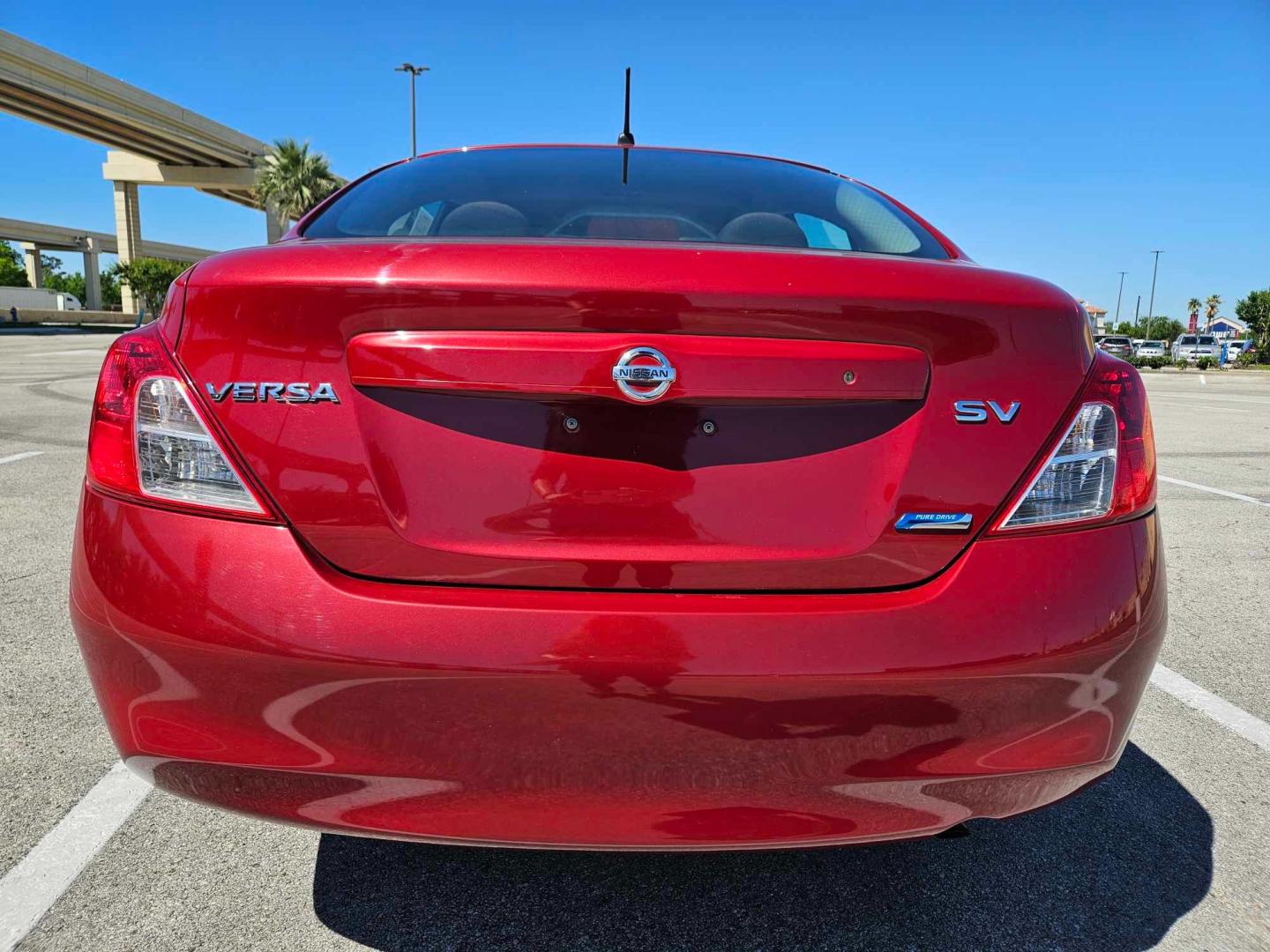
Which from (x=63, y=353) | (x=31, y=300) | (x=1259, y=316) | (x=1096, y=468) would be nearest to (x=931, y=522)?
(x=1096, y=468)

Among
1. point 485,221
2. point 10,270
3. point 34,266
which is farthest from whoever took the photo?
point 10,270

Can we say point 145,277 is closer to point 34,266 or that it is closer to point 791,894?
point 34,266

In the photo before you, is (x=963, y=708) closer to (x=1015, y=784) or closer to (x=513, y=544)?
(x=1015, y=784)

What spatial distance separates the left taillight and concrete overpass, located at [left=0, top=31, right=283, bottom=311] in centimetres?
3101

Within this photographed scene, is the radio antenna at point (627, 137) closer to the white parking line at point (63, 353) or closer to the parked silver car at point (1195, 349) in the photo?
the white parking line at point (63, 353)

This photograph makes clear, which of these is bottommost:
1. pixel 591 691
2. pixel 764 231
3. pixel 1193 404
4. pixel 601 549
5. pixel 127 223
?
pixel 1193 404

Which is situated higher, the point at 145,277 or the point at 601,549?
the point at 145,277

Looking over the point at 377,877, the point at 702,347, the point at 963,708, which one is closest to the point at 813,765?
the point at 963,708

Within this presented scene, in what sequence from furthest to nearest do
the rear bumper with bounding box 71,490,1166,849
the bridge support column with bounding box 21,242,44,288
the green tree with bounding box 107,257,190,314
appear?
1. the bridge support column with bounding box 21,242,44,288
2. the green tree with bounding box 107,257,190,314
3. the rear bumper with bounding box 71,490,1166,849

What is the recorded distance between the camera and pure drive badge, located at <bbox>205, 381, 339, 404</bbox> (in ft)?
4.26

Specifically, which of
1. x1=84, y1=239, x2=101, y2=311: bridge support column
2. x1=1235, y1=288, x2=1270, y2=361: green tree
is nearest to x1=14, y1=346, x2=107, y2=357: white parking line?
x1=84, y1=239, x2=101, y2=311: bridge support column

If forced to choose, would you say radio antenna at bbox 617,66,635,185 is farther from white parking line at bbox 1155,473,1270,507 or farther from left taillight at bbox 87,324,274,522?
white parking line at bbox 1155,473,1270,507

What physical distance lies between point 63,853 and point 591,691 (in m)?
1.38

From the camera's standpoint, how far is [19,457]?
632cm
